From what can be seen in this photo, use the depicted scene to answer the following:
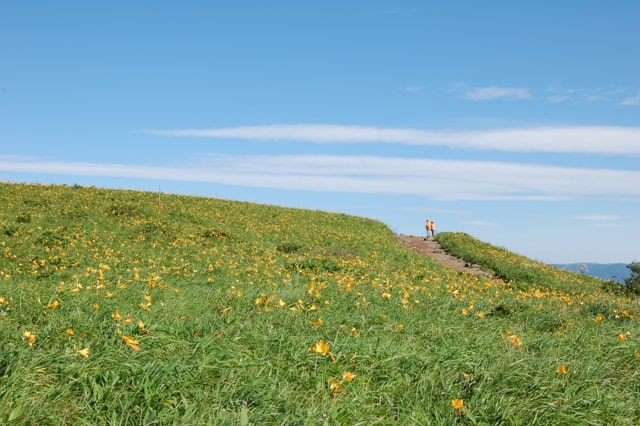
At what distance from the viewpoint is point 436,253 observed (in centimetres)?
3372

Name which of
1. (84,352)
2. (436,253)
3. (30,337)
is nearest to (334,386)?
(84,352)

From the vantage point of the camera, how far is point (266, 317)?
23.6ft

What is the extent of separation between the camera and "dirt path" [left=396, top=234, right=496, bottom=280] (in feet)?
86.9

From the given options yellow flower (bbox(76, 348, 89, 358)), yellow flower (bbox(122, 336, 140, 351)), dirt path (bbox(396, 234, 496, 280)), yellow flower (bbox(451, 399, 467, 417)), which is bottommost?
yellow flower (bbox(451, 399, 467, 417))

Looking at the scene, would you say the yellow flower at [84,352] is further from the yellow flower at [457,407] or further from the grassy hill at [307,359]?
the yellow flower at [457,407]

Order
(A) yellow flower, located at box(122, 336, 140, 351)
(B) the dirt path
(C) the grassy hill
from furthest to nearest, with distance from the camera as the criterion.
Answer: (B) the dirt path → (A) yellow flower, located at box(122, 336, 140, 351) → (C) the grassy hill

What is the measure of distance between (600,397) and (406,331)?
2652 mm

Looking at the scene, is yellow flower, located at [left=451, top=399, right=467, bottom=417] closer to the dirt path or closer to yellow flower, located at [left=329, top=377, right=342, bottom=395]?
yellow flower, located at [left=329, top=377, right=342, bottom=395]

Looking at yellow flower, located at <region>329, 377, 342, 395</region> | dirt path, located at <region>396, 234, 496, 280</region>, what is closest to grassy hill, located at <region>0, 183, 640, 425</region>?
yellow flower, located at <region>329, 377, 342, 395</region>

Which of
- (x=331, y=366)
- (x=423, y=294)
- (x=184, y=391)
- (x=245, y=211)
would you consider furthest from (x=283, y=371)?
(x=245, y=211)

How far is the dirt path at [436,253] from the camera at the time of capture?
26.5m

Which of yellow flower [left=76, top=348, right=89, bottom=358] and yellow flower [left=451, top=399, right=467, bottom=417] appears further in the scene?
yellow flower [left=76, top=348, right=89, bottom=358]

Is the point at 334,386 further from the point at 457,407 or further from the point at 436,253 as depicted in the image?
the point at 436,253

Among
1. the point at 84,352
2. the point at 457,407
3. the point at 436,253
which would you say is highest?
the point at 436,253
